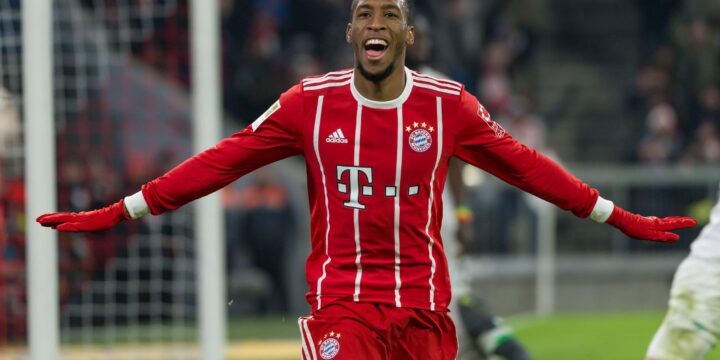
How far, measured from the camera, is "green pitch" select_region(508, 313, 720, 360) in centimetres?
1186

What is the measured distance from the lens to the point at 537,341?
43.2 feet

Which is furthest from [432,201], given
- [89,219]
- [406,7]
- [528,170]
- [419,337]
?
[89,219]

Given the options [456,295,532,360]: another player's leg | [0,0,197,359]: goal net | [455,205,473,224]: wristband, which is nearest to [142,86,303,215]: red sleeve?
[455,205,473,224]: wristband

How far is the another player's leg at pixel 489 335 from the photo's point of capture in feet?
27.5

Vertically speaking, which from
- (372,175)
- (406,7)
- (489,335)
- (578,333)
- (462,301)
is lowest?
(578,333)

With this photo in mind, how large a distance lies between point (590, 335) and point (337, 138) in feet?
27.8

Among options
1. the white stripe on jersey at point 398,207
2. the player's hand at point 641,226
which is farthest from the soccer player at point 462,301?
the white stripe on jersey at point 398,207

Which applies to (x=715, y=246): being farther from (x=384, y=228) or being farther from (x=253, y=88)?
(x=253, y=88)

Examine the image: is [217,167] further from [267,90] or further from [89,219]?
[267,90]

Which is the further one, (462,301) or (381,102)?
(462,301)

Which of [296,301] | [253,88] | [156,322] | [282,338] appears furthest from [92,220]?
Answer: [253,88]

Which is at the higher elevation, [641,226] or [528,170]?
[528,170]

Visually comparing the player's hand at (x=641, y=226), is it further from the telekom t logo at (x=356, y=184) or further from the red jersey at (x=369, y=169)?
the telekom t logo at (x=356, y=184)

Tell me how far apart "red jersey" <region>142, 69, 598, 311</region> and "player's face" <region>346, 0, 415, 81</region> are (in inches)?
6.7
